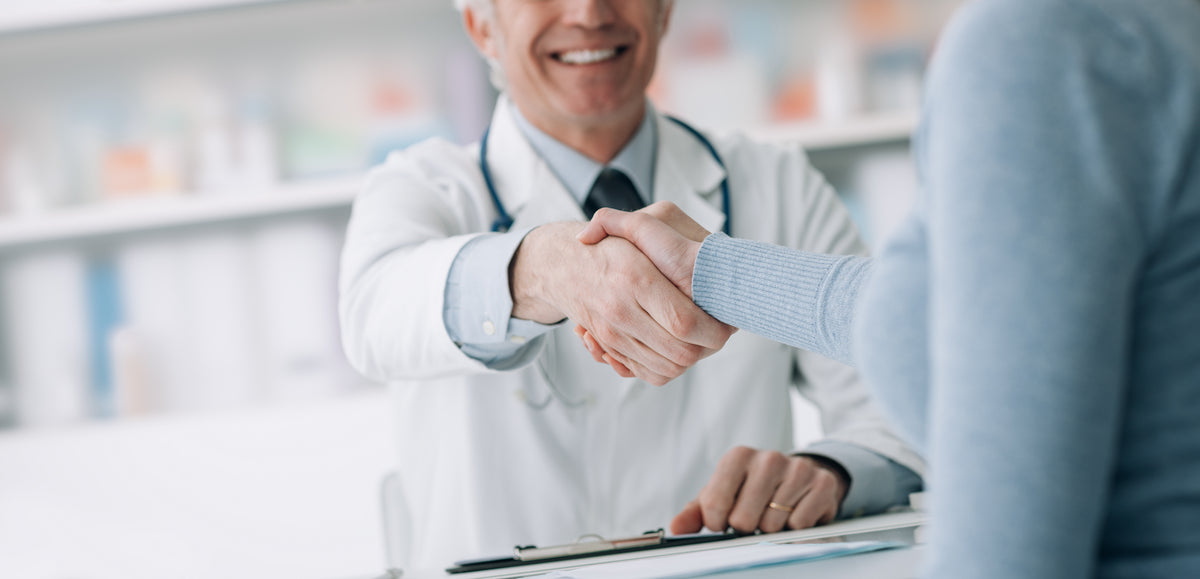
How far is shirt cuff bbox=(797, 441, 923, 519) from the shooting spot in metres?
0.88

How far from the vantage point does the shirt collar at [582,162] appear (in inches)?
46.9

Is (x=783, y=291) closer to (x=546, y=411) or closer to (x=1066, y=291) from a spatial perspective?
(x=1066, y=291)

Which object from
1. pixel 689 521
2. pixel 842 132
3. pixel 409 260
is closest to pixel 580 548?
pixel 689 521

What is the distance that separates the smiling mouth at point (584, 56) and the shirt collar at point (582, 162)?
0.09 metres

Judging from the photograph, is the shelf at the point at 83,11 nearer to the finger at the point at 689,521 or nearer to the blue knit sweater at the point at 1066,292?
the finger at the point at 689,521

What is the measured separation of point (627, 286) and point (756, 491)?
206 millimetres

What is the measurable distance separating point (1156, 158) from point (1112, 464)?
0.11 m

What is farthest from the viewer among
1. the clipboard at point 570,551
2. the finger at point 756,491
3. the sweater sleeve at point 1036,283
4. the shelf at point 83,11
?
the shelf at point 83,11

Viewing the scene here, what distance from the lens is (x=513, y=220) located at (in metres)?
1.14

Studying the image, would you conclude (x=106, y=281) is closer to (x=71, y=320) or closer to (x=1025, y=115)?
(x=71, y=320)

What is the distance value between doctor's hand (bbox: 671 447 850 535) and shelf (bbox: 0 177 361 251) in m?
1.19

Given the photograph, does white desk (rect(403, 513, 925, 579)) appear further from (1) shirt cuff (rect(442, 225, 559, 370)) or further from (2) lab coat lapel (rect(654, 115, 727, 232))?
(2) lab coat lapel (rect(654, 115, 727, 232))

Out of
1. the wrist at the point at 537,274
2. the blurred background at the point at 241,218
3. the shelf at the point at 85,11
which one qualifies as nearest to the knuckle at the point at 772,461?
the wrist at the point at 537,274

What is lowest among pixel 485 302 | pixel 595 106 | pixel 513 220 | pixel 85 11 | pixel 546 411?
pixel 546 411
